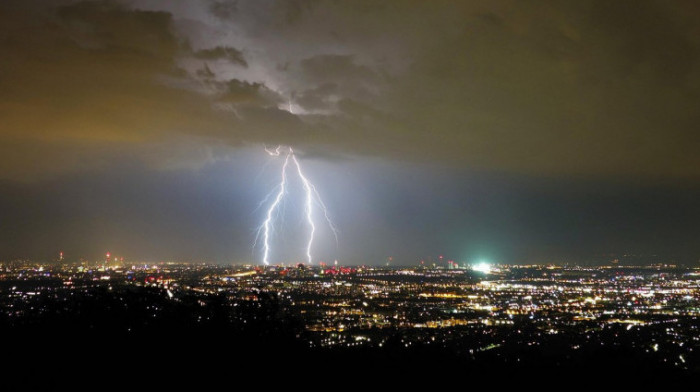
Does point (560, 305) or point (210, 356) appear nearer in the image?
point (210, 356)

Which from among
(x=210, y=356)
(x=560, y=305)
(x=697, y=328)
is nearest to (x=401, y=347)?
(x=210, y=356)

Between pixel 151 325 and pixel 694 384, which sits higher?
pixel 151 325

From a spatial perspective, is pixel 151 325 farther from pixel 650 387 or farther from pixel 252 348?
pixel 650 387

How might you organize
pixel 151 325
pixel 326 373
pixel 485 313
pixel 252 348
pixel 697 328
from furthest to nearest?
pixel 485 313 → pixel 697 328 → pixel 151 325 → pixel 252 348 → pixel 326 373

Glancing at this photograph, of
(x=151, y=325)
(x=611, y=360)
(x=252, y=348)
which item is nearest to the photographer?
(x=252, y=348)

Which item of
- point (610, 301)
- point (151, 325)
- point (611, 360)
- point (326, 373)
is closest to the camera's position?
point (326, 373)

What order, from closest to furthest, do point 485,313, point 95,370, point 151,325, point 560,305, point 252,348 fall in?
point 95,370
point 252,348
point 151,325
point 485,313
point 560,305

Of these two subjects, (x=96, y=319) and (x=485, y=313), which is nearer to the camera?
(x=96, y=319)

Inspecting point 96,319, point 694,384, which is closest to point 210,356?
point 96,319

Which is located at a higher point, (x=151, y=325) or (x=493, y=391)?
(x=151, y=325)

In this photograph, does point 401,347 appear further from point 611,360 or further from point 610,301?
point 610,301
